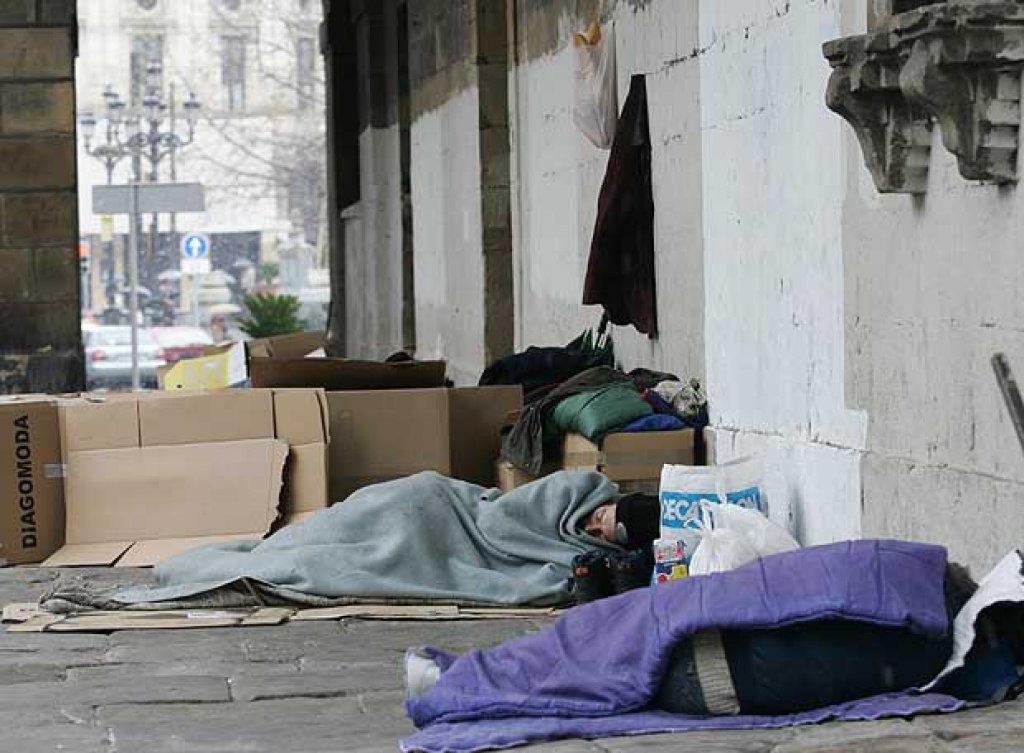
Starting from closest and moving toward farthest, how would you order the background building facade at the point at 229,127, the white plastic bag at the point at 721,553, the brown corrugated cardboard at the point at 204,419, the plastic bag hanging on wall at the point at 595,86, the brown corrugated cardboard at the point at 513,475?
the white plastic bag at the point at 721,553 → the brown corrugated cardboard at the point at 513,475 → the brown corrugated cardboard at the point at 204,419 → the plastic bag hanging on wall at the point at 595,86 → the background building facade at the point at 229,127

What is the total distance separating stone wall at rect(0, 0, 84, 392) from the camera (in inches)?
580

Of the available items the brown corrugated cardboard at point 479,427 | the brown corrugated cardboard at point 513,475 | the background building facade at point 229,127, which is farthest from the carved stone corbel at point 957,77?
the background building facade at point 229,127

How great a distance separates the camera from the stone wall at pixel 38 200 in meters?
14.7

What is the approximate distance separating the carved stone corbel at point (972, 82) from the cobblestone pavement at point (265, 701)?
4.26ft

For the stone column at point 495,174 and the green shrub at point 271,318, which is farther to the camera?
the green shrub at point 271,318

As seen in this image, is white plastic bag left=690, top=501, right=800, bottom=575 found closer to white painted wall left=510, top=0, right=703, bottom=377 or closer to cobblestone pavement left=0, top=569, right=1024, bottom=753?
cobblestone pavement left=0, top=569, right=1024, bottom=753

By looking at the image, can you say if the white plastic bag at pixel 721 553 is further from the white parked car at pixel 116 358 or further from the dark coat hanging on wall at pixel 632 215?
the white parked car at pixel 116 358

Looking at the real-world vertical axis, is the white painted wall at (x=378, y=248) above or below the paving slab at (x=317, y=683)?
above

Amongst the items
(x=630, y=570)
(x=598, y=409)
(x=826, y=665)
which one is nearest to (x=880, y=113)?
(x=826, y=665)

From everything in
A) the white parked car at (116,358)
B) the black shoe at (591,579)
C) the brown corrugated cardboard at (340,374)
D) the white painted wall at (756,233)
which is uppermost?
the white painted wall at (756,233)

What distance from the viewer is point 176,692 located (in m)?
5.70

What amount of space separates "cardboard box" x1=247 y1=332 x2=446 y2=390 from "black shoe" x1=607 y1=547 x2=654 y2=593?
2.94 m

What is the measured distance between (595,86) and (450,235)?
4991 millimetres

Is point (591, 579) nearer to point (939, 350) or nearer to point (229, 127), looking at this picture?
point (939, 350)
